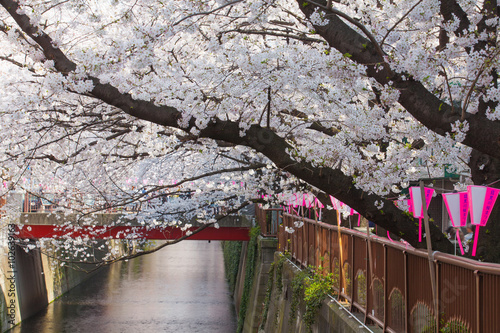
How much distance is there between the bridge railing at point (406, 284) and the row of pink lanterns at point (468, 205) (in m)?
0.46

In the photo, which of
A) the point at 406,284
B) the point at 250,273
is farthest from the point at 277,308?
the point at 406,284

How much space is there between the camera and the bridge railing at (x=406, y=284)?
13.9 feet

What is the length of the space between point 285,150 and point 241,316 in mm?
16404

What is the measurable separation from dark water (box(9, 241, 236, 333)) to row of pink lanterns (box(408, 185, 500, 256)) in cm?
1763

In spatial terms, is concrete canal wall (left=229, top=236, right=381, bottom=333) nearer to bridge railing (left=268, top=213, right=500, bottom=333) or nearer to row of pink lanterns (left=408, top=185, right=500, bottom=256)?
bridge railing (left=268, top=213, right=500, bottom=333)

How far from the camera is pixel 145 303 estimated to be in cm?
2761

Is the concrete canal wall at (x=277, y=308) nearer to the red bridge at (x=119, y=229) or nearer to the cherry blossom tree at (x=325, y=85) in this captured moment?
the red bridge at (x=119, y=229)

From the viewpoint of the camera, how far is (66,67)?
569 cm

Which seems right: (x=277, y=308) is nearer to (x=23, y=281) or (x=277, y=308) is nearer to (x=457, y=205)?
(x=457, y=205)

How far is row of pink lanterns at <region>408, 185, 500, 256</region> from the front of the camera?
5.18 m

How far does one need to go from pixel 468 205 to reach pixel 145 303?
24.2 metres

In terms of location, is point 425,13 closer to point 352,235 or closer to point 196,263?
point 352,235

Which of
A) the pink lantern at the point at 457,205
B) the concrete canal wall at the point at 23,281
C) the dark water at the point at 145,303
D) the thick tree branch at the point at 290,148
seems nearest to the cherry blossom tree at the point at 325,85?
the thick tree branch at the point at 290,148

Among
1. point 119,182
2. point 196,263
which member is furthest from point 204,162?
point 196,263
